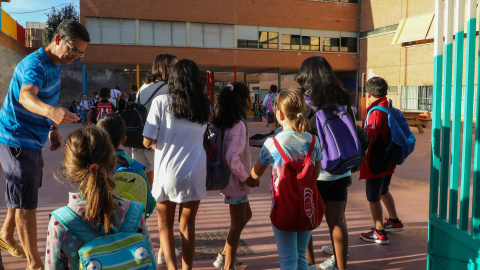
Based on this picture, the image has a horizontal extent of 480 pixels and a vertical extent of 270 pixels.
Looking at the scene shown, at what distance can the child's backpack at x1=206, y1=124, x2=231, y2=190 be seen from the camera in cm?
350

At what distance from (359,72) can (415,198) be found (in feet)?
87.8

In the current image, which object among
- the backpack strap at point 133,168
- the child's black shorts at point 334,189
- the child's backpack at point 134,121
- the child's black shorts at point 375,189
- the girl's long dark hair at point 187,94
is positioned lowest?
the child's black shorts at point 375,189

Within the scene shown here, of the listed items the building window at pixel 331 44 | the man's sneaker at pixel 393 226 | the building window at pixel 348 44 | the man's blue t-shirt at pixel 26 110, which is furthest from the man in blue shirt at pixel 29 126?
the building window at pixel 348 44

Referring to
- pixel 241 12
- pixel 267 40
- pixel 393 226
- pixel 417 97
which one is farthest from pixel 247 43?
pixel 393 226

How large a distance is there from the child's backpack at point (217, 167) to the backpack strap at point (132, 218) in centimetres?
152

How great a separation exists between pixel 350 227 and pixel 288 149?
2.51 metres

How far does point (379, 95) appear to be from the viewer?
4.52 metres

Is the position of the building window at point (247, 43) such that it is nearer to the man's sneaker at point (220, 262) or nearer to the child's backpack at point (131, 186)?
the man's sneaker at point (220, 262)

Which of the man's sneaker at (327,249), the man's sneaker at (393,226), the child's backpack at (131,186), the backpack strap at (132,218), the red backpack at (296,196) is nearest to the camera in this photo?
the backpack strap at (132,218)

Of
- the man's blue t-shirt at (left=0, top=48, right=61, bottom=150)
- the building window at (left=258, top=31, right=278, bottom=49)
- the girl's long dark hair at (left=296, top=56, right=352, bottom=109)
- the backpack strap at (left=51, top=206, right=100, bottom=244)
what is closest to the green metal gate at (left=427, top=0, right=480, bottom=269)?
the girl's long dark hair at (left=296, top=56, right=352, bottom=109)

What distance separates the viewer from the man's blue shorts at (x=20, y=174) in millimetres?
3336

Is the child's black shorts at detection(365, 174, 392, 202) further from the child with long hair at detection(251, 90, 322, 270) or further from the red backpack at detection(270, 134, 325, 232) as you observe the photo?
the red backpack at detection(270, 134, 325, 232)

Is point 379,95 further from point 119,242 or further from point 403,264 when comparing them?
point 119,242

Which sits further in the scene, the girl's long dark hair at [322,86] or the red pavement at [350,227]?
the red pavement at [350,227]
